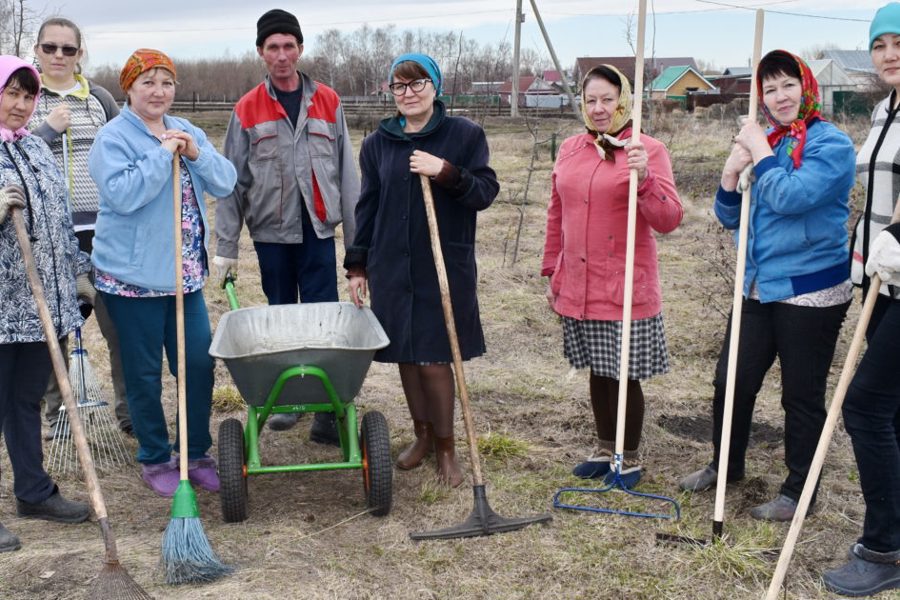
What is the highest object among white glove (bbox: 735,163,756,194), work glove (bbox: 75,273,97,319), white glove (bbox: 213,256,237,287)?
white glove (bbox: 735,163,756,194)

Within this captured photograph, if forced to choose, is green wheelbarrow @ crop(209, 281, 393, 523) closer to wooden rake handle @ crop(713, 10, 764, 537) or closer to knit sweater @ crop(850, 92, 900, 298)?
wooden rake handle @ crop(713, 10, 764, 537)

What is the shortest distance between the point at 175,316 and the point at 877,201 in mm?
2727

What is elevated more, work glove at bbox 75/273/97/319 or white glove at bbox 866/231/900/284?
white glove at bbox 866/231/900/284

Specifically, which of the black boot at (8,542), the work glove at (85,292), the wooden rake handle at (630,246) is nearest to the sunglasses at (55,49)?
the work glove at (85,292)

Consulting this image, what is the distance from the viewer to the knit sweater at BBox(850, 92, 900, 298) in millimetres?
2900

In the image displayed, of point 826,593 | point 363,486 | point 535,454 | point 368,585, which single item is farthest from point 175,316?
point 826,593

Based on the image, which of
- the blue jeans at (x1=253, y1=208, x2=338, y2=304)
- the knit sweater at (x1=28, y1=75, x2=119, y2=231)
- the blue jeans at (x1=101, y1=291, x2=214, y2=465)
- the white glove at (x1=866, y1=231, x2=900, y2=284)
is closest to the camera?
the white glove at (x1=866, y1=231, x2=900, y2=284)

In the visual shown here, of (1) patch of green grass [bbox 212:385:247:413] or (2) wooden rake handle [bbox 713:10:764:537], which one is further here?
(1) patch of green grass [bbox 212:385:247:413]

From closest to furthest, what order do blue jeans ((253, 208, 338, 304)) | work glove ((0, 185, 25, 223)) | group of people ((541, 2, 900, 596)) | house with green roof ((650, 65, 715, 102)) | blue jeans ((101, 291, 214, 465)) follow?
group of people ((541, 2, 900, 596)) < work glove ((0, 185, 25, 223)) < blue jeans ((101, 291, 214, 465)) < blue jeans ((253, 208, 338, 304)) < house with green roof ((650, 65, 715, 102))

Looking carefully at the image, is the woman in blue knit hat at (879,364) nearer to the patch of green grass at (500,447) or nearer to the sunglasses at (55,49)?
the patch of green grass at (500,447)

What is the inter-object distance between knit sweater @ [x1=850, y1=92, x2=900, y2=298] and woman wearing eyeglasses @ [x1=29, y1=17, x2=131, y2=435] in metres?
3.28

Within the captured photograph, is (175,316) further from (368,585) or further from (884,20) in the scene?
(884,20)

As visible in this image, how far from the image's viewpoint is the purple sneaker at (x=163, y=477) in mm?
3973

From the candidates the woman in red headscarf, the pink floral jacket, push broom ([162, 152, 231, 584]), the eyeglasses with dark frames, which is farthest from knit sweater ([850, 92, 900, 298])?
push broom ([162, 152, 231, 584])
